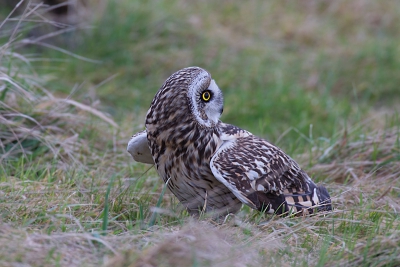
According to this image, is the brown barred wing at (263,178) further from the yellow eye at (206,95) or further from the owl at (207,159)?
the yellow eye at (206,95)

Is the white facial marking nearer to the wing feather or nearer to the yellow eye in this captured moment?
Answer: the yellow eye

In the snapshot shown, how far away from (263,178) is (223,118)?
10.5ft

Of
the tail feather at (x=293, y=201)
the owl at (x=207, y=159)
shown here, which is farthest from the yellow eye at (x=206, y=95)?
the tail feather at (x=293, y=201)

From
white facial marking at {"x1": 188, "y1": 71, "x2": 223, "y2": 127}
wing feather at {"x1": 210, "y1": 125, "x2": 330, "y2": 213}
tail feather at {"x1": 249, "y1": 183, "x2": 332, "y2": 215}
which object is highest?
white facial marking at {"x1": 188, "y1": 71, "x2": 223, "y2": 127}

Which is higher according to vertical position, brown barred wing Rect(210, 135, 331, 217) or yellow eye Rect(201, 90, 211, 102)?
yellow eye Rect(201, 90, 211, 102)

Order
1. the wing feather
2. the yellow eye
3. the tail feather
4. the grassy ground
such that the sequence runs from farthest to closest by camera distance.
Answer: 1. the yellow eye
2. the tail feather
3. the wing feather
4. the grassy ground

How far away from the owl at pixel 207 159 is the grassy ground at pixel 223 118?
0.16m

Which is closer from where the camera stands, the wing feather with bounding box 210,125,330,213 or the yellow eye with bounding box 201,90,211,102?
the wing feather with bounding box 210,125,330,213

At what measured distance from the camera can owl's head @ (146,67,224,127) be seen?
Result: 12.0 feet

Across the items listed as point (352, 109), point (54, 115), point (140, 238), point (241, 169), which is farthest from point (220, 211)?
point (352, 109)

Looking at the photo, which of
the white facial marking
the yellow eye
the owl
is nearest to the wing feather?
the owl

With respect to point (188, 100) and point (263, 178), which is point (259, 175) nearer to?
point (263, 178)

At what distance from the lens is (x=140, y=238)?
9.78ft

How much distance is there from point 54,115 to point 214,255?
258 cm
